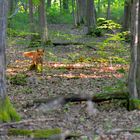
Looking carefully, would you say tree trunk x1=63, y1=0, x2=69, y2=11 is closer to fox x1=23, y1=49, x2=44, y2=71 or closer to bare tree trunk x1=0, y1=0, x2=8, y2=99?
fox x1=23, y1=49, x2=44, y2=71

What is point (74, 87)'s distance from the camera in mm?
11750

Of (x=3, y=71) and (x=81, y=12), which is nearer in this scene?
(x=3, y=71)

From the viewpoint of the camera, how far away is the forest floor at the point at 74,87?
766cm

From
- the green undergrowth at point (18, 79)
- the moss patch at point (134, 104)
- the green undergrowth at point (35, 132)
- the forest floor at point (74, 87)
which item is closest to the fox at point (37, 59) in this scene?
the forest floor at point (74, 87)

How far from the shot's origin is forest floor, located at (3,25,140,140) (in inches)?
302

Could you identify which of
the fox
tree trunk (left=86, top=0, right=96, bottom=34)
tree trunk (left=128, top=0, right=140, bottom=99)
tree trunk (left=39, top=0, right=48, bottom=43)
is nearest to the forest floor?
the fox

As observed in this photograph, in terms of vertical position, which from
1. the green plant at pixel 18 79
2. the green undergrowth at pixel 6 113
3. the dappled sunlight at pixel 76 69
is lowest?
the dappled sunlight at pixel 76 69

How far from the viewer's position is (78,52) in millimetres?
18609

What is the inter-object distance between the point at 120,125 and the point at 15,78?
530 cm

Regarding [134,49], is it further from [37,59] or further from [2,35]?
[37,59]

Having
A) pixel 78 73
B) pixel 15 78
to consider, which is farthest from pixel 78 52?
pixel 15 78

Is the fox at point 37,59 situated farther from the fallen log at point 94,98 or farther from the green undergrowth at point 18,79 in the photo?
the fallen log at point 94,98

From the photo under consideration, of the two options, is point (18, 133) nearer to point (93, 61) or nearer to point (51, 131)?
point (51, 131)

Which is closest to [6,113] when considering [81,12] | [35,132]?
[35,132]
